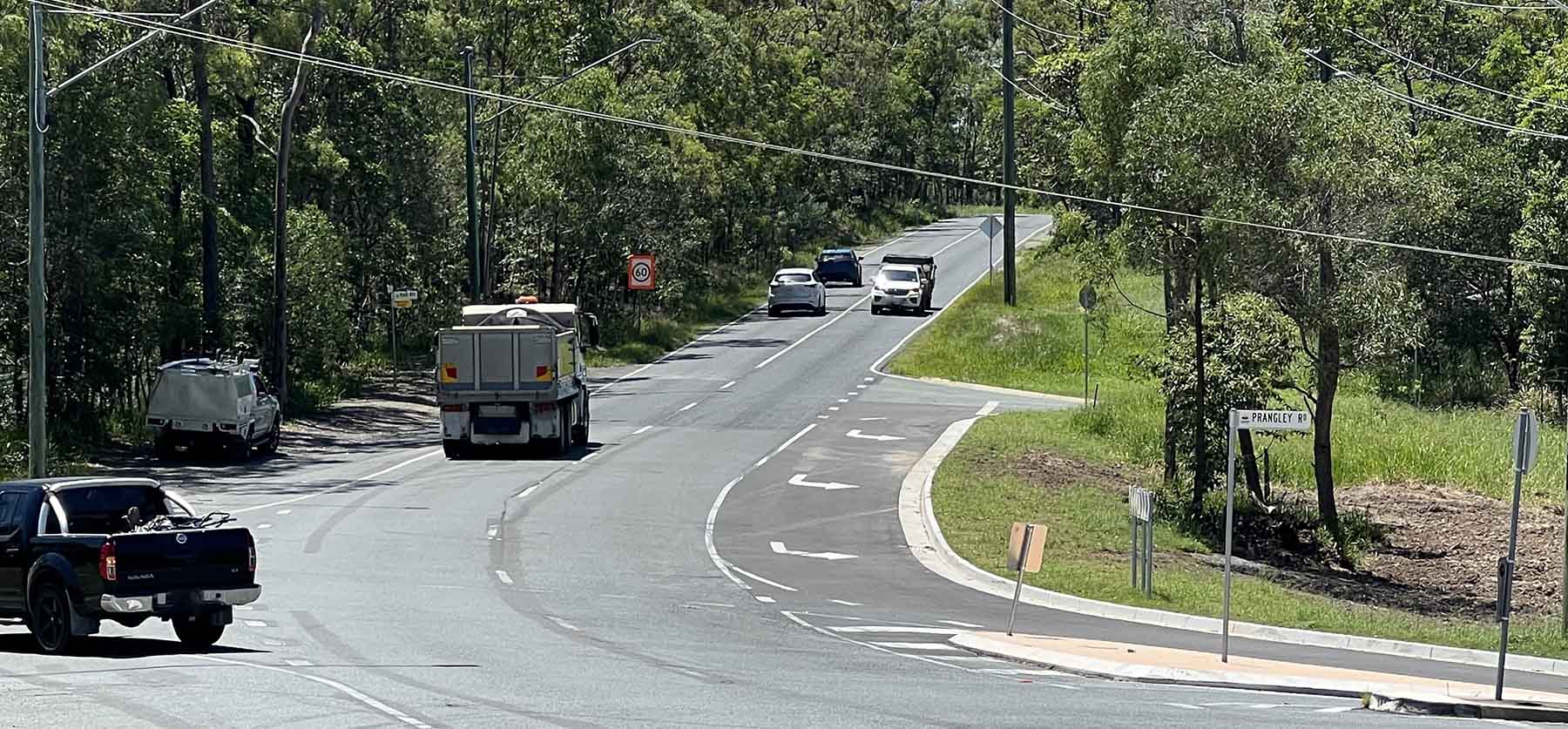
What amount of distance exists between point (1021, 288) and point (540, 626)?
52907mm

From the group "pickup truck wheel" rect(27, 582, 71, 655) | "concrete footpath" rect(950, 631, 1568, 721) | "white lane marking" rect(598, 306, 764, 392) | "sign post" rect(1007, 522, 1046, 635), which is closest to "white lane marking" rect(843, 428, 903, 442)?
"white lane marking" rect(598, 306, 764, 392)

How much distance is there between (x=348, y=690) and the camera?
1505 centimetres

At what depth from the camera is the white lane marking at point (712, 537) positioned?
2512 centimetres

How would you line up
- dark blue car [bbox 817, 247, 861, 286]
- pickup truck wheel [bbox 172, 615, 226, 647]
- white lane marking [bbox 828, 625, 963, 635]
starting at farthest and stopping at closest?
dark blue car [bbox 817, 247, 861, 286] < white lane marking [bbox 828, 625, 963, 635] < pickup truck wheel [bbox 172, 615, 226, 647]

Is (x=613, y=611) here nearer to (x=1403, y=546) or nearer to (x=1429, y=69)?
(x=1403, y=546)

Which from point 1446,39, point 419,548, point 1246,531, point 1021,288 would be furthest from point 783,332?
point 419,548

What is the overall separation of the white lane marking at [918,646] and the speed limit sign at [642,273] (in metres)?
43.1

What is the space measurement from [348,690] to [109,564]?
3.53 metres

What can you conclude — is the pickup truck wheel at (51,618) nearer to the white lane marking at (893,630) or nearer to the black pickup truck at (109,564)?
the black pickup truck at (109,564)

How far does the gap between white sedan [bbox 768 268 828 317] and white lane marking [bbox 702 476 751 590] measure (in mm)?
35667

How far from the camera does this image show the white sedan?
70438 millimetres

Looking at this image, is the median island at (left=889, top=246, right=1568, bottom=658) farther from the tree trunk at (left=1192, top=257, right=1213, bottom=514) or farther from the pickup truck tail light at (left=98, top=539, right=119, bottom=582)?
the pickup truck tail light at (left=98, top=539, right=119, bottom=582)

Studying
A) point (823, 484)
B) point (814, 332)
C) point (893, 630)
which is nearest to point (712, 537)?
point (823, 484)

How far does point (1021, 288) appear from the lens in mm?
71500
